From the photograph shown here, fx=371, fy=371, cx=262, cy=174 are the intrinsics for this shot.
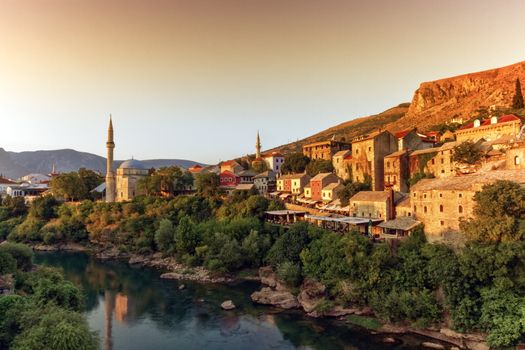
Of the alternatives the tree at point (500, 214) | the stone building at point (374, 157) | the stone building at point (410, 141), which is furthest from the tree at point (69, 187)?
the tree at point (500, 214)

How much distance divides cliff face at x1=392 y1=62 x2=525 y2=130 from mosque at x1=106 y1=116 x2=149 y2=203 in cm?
5273

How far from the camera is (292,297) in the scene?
26.7 metres

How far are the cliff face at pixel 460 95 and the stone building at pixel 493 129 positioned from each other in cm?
2796

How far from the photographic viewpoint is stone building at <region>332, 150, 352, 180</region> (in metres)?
42.7

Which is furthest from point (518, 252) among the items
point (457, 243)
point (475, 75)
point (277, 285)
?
point (475, 75)

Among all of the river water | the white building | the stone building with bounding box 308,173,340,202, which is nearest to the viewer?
the river water

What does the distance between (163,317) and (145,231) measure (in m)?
20.5

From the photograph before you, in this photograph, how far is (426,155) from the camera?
1378 inches

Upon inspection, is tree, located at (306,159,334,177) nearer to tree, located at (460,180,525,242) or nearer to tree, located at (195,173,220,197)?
tree, located at (195,173,220,197)

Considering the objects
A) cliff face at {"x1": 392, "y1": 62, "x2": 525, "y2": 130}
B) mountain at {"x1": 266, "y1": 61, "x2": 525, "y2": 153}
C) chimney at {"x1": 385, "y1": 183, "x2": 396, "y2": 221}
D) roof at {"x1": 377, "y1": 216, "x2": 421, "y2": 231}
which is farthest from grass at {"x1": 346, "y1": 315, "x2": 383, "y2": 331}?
cliff face at {"x1": 392, "y1": 62, "x2": 525, "y2": 130}

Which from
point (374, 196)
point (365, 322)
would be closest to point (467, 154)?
point (374, 196)

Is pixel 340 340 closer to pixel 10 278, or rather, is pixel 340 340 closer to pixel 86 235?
pixel 10 278

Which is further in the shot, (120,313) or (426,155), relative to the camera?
(426,155)

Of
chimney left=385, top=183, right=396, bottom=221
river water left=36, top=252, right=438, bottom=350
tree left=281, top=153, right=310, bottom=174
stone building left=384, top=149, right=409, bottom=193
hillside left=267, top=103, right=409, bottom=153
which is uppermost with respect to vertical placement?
hillside left=267, top=103, right=409, bottom=153
